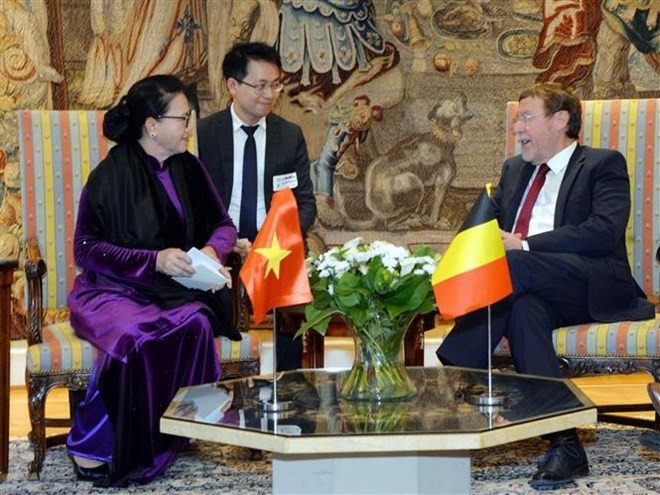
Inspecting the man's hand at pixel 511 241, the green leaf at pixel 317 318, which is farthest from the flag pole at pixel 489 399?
the man's hand at pixel 511 241

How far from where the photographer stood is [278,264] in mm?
4023

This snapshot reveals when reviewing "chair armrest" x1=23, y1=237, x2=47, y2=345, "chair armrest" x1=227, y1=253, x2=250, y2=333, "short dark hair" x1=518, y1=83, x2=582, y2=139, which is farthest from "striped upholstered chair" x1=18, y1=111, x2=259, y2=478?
"short dark hair" x1=518, y1=83, x2=582, y2=139

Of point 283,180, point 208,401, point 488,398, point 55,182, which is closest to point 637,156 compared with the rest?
point 283,180

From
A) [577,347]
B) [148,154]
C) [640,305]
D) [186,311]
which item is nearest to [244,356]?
[186,311]

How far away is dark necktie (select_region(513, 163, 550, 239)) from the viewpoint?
19.0 feet

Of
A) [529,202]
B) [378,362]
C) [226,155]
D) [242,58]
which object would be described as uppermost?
[242,58]

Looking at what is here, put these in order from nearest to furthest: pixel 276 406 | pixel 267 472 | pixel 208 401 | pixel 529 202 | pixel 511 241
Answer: pixel 276 406
pixel 208 401
pixel 267 472
pixel 511 241
pixel 529 202

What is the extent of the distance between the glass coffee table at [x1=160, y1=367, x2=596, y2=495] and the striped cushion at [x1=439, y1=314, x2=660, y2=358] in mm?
905

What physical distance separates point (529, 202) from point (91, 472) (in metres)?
2.24

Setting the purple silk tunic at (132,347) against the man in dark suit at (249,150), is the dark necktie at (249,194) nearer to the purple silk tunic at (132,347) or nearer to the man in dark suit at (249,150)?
the man in dark suit at (249,150)

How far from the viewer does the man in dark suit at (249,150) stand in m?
6.26

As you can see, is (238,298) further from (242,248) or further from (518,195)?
(518,195)

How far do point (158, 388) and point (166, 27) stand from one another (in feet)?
9.00

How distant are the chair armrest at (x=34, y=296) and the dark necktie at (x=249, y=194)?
A: 3.53 ft
